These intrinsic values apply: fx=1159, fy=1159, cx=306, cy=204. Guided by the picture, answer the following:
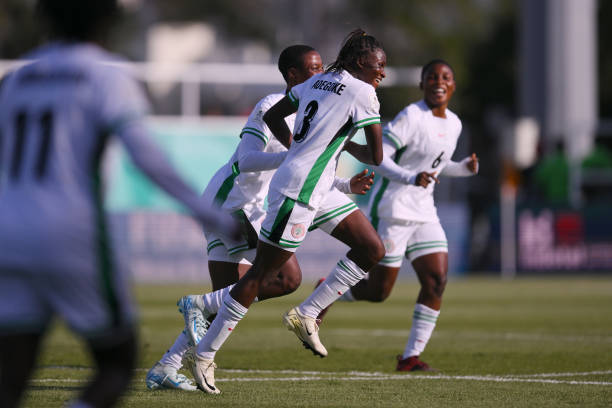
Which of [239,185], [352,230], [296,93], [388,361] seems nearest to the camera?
[296,93]

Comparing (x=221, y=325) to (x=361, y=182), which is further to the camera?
(x=361, y=182)

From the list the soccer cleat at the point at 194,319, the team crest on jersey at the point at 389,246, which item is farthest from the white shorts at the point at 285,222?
the team crest on jersey at the point at 389,246

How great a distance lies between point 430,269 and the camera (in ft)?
29.6

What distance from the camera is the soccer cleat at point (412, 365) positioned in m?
8.73

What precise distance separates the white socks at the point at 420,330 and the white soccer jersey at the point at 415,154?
2.40 ft

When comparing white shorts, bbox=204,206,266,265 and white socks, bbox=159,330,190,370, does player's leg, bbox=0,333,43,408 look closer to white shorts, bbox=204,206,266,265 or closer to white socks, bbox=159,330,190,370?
white socks, bbox=159,330,190,370

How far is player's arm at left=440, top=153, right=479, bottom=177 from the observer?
915 centimetres

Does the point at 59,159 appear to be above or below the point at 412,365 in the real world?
above

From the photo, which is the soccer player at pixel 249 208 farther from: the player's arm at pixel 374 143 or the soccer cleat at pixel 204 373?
the soccer cleat at pixel 204 373

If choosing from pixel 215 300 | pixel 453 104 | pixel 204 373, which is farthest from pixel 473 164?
pixel 453 104

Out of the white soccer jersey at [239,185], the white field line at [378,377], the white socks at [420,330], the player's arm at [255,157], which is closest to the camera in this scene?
the player's arm at [255,157]

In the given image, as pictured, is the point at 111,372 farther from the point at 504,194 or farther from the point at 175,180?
the point at 504,194

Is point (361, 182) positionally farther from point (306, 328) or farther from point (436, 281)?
point (436, 281)

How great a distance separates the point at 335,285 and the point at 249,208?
0.78 m
